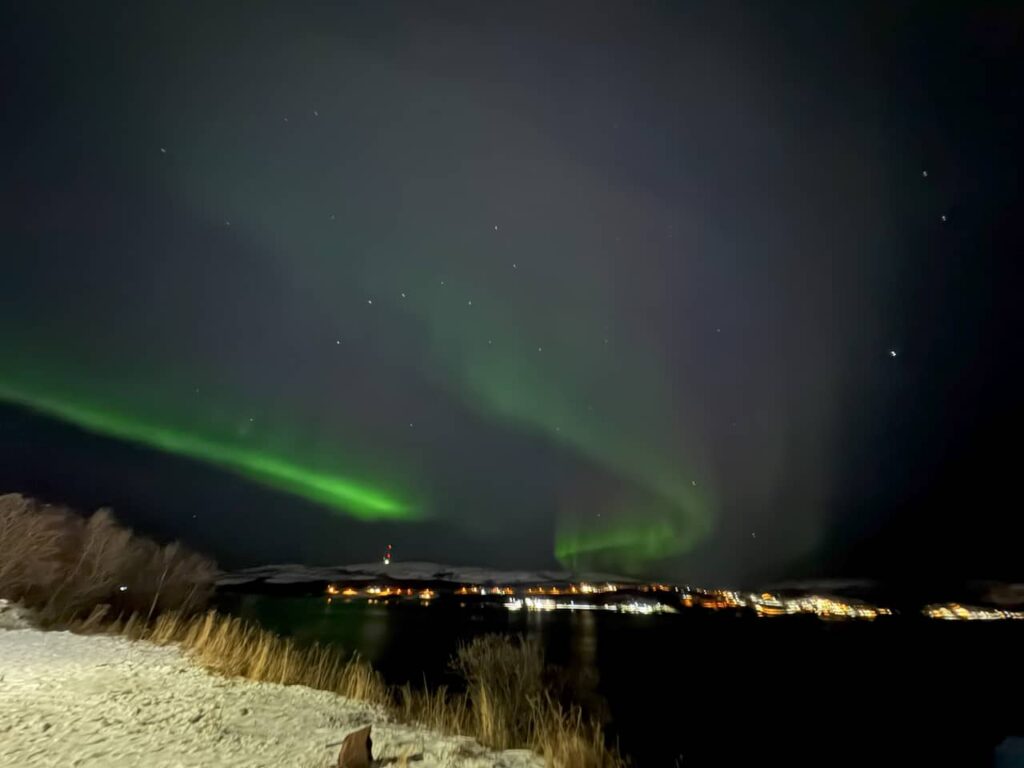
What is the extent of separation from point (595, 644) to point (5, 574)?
65760mm

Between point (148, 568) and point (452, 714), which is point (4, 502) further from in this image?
point (452, 714)

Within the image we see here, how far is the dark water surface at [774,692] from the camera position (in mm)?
29844

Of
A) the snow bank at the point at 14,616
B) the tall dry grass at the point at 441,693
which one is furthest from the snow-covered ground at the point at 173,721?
the snow bank at the point at 14,616

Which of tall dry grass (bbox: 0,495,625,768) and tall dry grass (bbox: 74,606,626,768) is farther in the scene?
tall dry grass (bbox: 0,495,625,768)

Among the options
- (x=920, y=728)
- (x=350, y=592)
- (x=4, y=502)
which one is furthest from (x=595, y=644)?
(x=350, y=592)

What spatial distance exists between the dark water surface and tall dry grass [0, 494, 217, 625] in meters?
13.4

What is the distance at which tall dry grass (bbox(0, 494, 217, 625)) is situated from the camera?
1828cm

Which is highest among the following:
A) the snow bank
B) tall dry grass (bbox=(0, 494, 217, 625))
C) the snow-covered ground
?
tall dry grass (bbox=(0, 494, 217, 625))

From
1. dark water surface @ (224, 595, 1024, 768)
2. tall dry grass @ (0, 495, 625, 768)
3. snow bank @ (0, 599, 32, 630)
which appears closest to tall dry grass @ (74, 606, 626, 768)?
tall dry grass @ (0, 495, 625, 768)

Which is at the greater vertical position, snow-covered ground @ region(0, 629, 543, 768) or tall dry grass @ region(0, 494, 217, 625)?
tall dry grass @ region(0, 494, 217, 625)

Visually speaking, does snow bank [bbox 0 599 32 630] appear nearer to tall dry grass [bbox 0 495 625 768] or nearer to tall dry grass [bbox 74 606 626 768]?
tall dry grass [bbox 0 495 625 768]

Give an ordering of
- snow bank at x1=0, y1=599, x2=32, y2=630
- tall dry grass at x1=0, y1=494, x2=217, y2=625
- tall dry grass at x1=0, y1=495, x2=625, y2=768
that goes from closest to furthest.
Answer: tall dry grass at x1=0, y1=495, x2=625, y2=768 → snow bank at x1=0, y1=599, x2=32, y2=630 → tall dry grass at x1=0, y1=494, x2=217, y2=625

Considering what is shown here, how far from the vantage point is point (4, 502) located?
19.7 metres

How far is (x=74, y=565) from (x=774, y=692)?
46.9 metres
